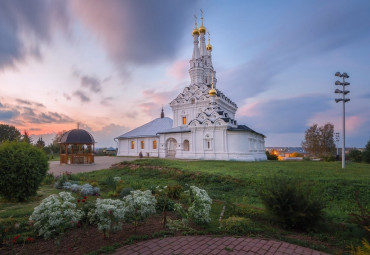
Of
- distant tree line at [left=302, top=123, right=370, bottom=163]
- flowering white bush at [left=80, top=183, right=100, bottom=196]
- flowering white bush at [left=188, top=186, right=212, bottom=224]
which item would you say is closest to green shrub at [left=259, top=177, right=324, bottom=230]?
flowering white bush at [left=188, top=186, right=212, bottom=224]

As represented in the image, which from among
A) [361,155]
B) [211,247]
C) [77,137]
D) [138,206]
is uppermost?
[77,137]

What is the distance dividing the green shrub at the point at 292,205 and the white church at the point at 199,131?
2154cm

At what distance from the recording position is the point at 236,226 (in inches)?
192

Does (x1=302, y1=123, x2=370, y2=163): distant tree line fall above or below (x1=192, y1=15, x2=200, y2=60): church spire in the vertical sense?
below

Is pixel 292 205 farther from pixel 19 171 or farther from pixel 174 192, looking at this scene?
pixel 19 171

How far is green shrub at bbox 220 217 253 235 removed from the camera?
187 inches

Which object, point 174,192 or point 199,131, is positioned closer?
point 174,192

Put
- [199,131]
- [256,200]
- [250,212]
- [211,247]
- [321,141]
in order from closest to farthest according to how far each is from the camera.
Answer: [211,247] → [250,212] → [256,200] → [199,131] → [321,141]

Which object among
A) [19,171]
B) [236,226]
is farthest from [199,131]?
[236,226]

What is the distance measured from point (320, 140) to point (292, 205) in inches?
1879

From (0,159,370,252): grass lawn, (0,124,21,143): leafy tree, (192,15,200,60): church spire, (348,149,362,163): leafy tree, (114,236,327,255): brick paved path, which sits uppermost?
(192,15,200,60): church spire

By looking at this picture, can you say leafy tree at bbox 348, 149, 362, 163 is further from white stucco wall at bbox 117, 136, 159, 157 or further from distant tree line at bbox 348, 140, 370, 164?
white stucco wall at bbox 117, 136, 159, 157

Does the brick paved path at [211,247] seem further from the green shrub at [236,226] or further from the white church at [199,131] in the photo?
the white church at [199,131]

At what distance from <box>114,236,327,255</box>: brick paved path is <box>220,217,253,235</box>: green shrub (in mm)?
304
